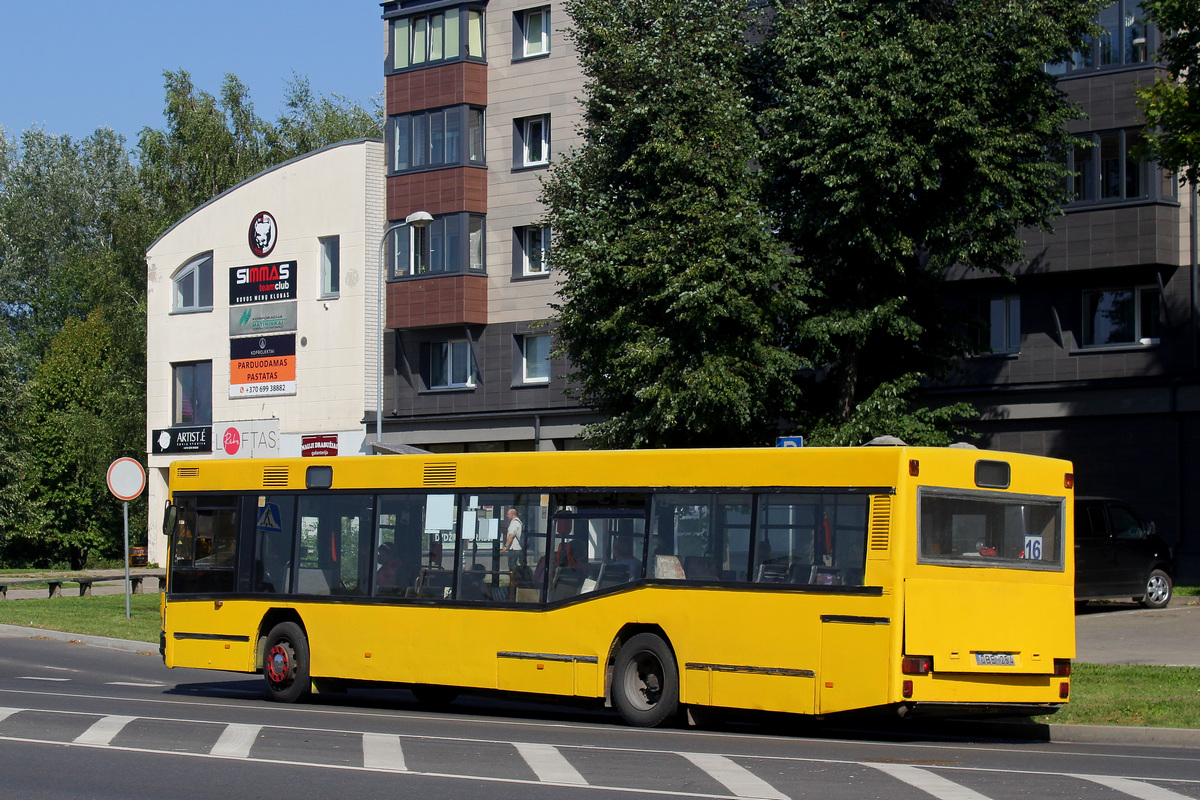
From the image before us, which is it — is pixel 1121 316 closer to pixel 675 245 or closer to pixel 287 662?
pixel 675 245

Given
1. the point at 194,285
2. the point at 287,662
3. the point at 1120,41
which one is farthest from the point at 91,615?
the point at 1120,41

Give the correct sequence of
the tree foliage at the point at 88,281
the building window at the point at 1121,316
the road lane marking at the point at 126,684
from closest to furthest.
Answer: the road lane marking at the point at 126,684 < the building window at the point at 1121,316 < the tree foliage at the point at 88,281

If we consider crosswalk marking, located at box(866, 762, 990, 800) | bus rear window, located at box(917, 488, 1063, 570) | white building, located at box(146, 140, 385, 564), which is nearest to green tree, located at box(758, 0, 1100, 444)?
bus rear window, located at box(917, 488, 1063, 570)

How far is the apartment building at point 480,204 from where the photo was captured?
42.3m

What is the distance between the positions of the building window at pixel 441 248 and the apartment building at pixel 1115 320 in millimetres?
15392

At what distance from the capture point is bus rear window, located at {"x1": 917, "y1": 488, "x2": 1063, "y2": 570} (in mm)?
12445

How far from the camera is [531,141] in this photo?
142 ft

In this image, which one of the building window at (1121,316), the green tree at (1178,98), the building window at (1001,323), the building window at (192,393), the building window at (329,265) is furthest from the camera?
the building window at (192,393)

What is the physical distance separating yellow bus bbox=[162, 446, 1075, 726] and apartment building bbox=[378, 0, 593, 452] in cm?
2487

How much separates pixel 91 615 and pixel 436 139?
739 inches

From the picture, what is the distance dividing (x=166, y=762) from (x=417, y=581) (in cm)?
464

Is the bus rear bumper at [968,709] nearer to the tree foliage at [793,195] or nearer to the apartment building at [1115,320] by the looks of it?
the tree foliage at [793,195]

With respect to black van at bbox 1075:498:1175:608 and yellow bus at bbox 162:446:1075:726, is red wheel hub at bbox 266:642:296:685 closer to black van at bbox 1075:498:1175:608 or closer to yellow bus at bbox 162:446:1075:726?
yellow bus at bbox 162:446:1075:726

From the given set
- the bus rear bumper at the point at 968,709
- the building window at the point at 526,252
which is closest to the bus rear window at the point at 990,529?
the bus rear bumper at the point at 968,709
